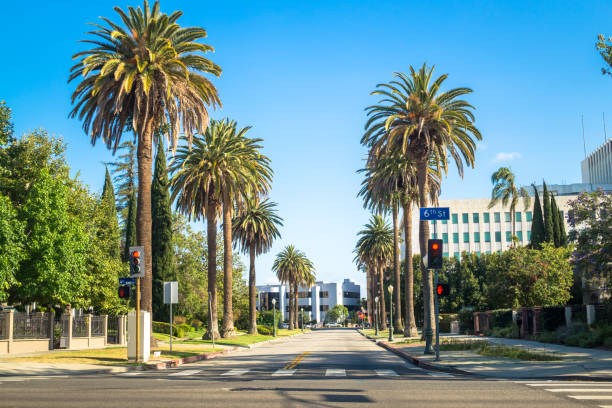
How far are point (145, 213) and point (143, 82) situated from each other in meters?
6.05

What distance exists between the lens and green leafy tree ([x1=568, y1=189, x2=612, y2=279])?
2691cm

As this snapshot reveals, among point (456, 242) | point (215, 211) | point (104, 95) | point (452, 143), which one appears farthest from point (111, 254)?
point (456, 242)

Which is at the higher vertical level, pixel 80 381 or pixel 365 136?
pixel 365 136

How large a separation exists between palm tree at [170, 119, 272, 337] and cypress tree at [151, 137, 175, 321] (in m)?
12.2

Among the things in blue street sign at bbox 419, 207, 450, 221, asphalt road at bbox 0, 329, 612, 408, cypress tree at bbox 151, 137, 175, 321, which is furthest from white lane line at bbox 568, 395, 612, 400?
cypress tree at bbox 151, 137, 175, 321

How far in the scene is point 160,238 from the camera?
2254 inches

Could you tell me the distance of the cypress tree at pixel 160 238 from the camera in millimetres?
56656

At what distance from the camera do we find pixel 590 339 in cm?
2591

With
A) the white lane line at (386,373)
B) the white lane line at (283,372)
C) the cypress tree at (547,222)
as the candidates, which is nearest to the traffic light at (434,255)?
the white lane line at (386,373)

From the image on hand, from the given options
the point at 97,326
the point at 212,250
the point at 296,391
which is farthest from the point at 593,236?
the point at 97,326

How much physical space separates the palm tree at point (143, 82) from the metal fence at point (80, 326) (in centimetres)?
810

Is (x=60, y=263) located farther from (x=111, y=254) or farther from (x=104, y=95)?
(x=111, y=254)

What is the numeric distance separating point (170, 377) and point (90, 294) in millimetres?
22020

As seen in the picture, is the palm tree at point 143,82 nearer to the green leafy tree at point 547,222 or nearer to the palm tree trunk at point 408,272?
the palm tree trunk at point 408,272
